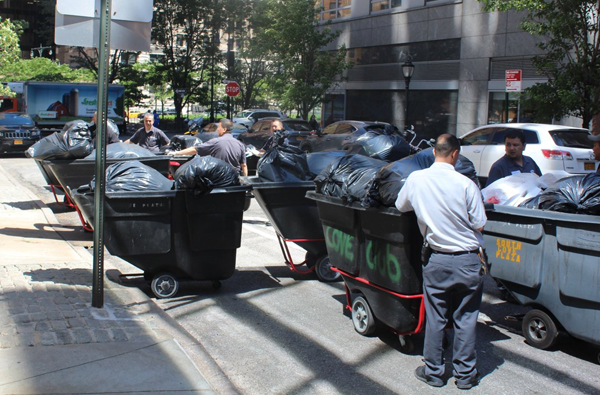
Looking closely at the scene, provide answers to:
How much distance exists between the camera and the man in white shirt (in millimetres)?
4473

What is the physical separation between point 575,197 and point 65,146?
6940 mm

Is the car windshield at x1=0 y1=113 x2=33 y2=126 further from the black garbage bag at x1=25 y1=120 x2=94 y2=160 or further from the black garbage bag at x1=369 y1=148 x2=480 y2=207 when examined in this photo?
the black garbage bag at x1=369 y1=148 x2=480 y2=207

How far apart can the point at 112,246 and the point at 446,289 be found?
324cm

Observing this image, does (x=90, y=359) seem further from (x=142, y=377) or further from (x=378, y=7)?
(x=378, y=7)

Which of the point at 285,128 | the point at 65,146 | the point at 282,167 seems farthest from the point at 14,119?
the point at 282,167

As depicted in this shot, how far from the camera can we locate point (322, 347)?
5.44 metres

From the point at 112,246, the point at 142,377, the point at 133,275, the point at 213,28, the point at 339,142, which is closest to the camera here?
the point at 142,377

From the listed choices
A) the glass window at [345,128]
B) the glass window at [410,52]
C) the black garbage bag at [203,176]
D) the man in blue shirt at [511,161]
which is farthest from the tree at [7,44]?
the glass window at [410,52]

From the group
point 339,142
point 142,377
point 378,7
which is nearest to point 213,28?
point 378,7

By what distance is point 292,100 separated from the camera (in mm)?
30219

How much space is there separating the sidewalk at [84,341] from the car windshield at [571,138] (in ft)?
33.6

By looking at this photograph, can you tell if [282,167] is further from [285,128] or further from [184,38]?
[184,38]

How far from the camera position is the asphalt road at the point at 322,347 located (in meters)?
4.73

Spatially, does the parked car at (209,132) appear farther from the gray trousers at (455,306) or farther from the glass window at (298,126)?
the gray trousers at (455,306)
